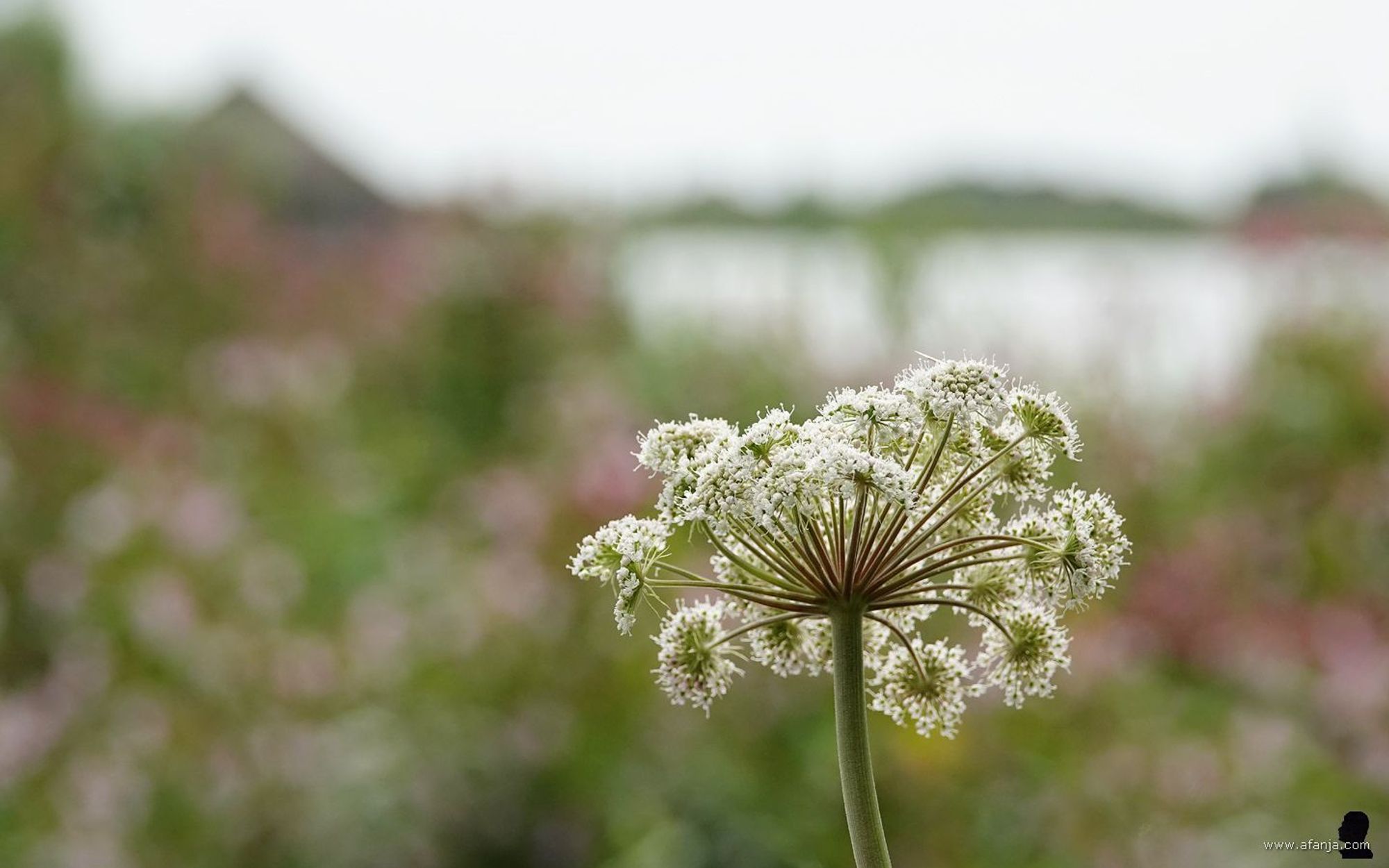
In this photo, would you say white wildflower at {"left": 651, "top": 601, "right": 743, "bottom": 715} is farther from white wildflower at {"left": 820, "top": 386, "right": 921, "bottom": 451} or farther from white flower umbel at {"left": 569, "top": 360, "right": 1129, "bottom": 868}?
white wildflower at {"left": 820, "top": 386, "right": 921, "bottom": 451}

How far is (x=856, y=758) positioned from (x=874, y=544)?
16 centimetres

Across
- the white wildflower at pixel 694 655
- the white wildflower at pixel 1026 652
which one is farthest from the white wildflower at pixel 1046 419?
the white wildflower at pixel 694 655

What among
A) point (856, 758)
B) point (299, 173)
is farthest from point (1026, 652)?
point (299, 173)

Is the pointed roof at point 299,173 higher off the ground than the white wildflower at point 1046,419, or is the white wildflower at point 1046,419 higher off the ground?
the pointed roof at point 299,173

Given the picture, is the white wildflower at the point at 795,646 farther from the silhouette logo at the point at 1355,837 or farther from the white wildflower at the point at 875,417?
the silhouette logo at the point at 1355,837

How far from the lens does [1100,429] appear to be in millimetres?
6910

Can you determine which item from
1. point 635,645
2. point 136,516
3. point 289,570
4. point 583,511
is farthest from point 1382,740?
point 136,516

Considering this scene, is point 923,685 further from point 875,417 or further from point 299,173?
Answer: point 299,173

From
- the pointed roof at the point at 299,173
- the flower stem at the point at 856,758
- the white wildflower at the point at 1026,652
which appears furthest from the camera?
the pointed roof at the point at 299,173

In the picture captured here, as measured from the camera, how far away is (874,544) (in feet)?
2.58

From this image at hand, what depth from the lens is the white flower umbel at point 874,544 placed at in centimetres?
74

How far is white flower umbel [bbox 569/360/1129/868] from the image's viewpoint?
0.74 meters

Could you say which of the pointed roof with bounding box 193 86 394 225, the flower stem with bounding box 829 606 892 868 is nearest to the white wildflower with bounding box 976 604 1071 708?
the flower stem with bounding box 829 606 892 868

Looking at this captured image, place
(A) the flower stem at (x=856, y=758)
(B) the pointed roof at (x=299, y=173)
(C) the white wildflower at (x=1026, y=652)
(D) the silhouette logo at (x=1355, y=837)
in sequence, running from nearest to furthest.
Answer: (A) the flower stem at (x=856, y=758), (C) the white wildflower at (x=1026, y=652), (D) the silhouette logo at (x=1355, y=837), (B) the pointed roof at (x=299, y=173)
